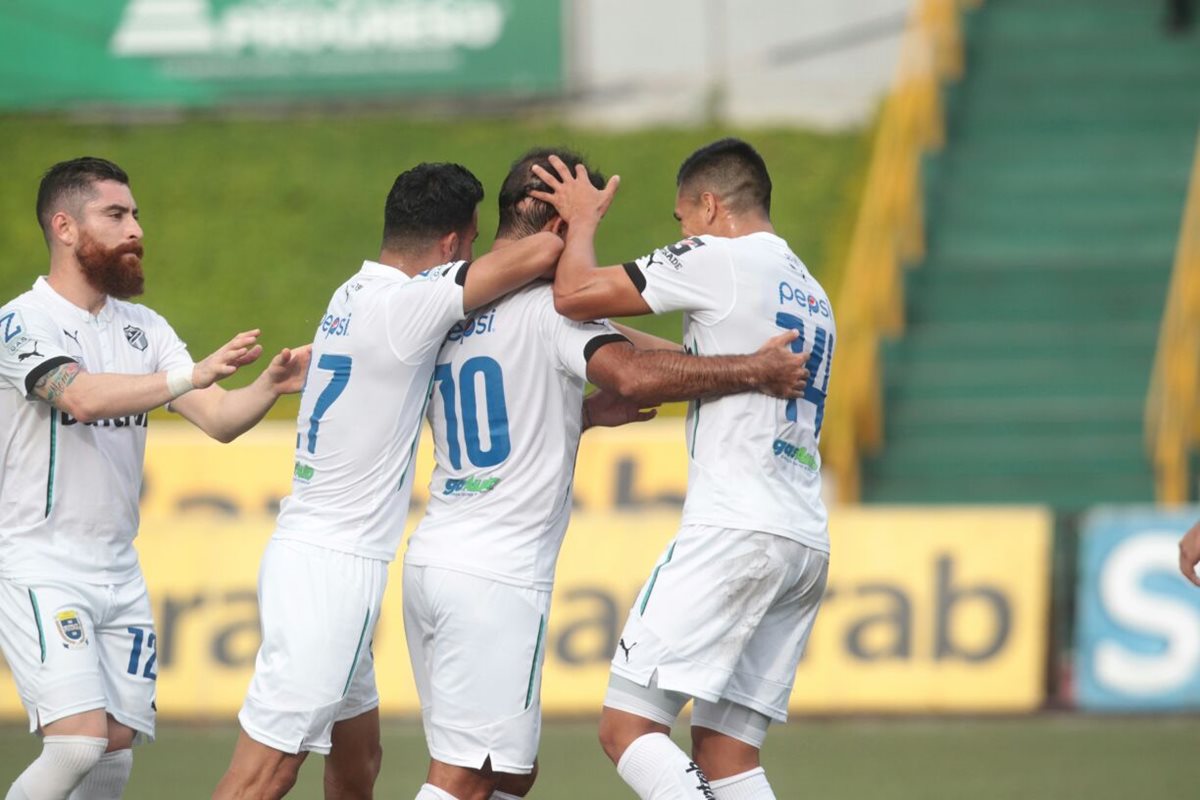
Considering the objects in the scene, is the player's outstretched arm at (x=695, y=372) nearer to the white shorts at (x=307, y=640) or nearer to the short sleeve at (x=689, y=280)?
the short sleeve at (x=689, y=280)

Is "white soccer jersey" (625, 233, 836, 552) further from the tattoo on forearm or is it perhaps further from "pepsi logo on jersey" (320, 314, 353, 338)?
the tattoo on forearm

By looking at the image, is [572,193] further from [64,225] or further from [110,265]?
[64,225]

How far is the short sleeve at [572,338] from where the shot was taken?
21.4 ft

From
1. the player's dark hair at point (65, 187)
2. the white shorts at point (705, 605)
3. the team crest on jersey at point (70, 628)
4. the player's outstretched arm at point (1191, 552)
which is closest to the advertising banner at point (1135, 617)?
the player's outstretched arm at point (1191, 552)

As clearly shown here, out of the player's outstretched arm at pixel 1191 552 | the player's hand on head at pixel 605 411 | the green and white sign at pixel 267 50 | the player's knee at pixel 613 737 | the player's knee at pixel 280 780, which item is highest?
the green and white sign at pixel 267 50

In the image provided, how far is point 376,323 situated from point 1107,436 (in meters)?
10.5

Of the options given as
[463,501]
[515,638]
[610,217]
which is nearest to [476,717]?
[515,638]

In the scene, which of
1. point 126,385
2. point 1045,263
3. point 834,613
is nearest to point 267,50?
point 1045,263

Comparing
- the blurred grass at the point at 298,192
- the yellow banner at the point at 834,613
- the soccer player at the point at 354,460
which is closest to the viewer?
the soccer player at the point at 354,460

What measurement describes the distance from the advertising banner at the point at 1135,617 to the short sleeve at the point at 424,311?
22.6ft

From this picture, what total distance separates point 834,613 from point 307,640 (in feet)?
20.5

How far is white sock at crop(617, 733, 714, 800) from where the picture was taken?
6301 millimetres

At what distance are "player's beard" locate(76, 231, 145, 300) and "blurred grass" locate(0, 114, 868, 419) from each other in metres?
11.1

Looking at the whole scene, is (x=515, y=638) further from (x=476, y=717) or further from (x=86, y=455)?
(x=86, y=455)
